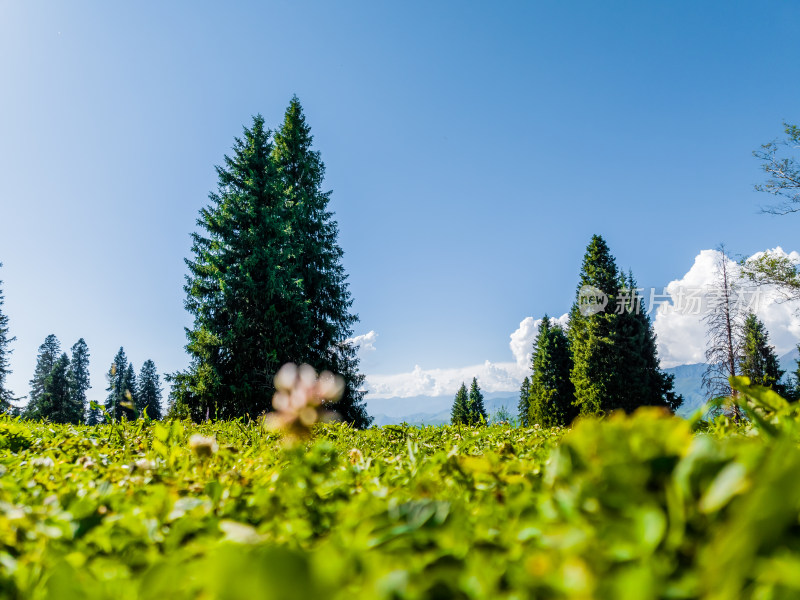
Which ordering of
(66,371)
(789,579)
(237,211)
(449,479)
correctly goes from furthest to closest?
(66,371) < (237,211) < (449,479) < (789,579)

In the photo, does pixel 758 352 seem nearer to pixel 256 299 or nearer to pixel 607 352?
pixel 607 352

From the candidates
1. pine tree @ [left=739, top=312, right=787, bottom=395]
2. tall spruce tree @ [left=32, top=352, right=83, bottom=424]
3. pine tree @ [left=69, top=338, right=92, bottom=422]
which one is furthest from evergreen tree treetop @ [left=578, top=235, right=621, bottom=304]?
pine tree @ [left=69, top=338, right=92, bottom=422]

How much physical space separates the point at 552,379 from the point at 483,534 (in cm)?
3534

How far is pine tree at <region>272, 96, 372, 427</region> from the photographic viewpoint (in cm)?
1748

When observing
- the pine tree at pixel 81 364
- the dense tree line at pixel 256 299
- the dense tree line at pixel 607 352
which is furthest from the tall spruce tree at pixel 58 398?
the dense tree line at pixel 607 352

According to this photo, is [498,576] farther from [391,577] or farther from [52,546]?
[52,546]

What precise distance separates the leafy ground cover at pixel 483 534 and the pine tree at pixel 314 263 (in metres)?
15.7

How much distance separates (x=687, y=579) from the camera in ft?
1.44

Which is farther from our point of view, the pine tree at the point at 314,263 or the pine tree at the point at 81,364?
the pine tree at the point at 81,364

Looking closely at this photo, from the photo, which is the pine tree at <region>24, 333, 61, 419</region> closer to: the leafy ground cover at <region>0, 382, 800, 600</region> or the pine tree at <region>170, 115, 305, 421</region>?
the pine tree at <region>170, 115, 305, 421</region>

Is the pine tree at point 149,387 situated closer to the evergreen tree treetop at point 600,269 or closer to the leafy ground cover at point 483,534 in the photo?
the evergreen tree treetop at point 600,269

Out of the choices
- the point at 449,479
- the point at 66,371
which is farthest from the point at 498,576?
the point at 66,371

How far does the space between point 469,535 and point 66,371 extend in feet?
154

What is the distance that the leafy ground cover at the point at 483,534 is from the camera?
0.42 metres
